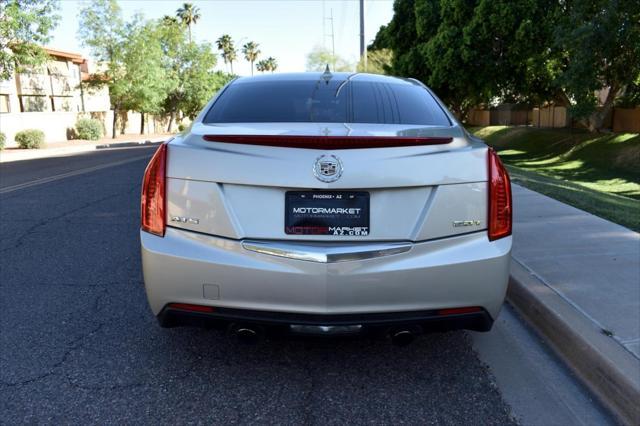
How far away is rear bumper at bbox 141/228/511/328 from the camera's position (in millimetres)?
2713

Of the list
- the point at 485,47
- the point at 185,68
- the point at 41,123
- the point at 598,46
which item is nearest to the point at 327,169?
the point at 598,46

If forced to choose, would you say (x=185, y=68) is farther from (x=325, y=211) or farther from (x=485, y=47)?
(x=325, y=211)

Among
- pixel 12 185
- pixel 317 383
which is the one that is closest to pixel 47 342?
pixel 317 383

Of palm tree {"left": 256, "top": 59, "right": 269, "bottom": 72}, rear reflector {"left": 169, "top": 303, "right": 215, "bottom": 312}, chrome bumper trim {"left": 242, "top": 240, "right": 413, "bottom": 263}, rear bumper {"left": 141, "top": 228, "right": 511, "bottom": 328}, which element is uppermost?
palm tree {"left": 256, "top": 59, "right": 269, "bottom": 72}

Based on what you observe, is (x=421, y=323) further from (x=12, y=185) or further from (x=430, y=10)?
(x=430, y=10)

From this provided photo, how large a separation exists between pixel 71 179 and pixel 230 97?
10.2m

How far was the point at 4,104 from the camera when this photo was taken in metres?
31.9

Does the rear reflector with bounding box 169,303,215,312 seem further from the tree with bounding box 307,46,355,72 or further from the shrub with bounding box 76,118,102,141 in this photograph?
the tree with bounding box 307,46,355,72

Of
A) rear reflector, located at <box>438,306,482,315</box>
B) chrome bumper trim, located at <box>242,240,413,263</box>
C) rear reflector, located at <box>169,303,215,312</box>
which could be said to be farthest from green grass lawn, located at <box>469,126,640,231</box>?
rear reflector, located at <box>169,303,215,312</box>

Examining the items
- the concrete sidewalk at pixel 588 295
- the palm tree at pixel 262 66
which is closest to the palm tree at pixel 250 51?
the palm tree at pixel 262 66

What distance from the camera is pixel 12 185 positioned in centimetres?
1173

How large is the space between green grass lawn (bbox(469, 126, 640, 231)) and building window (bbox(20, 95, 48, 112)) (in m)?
28.0

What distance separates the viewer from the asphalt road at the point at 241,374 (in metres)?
2.83

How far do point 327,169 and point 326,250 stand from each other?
39 cm
